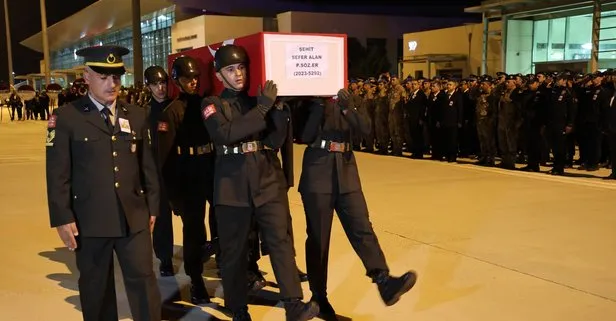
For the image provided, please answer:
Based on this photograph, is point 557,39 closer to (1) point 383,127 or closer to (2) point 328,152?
(1) point 383,127

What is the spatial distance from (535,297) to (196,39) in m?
36.0

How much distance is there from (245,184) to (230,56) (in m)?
0.81

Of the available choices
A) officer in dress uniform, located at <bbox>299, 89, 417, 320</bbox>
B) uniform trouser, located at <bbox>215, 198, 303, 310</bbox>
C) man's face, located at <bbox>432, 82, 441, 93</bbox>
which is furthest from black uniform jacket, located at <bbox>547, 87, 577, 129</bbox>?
uniform trouser, located at <bbox>215, 198, 303, 310</bbox>

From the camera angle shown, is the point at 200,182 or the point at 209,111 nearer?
the point at 209,111

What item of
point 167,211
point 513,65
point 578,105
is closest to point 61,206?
point 167,211

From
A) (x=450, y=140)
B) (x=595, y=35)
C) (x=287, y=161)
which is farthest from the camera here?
(x=595, y=35)

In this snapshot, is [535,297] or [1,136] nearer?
[535,297]

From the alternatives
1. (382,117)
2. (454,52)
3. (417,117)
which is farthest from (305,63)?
(454,52)

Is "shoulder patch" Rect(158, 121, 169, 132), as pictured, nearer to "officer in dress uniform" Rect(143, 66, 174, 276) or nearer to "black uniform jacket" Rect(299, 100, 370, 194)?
"officer in dress uniform" Rect(143, 66, 174, 276)

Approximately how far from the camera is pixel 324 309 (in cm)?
445

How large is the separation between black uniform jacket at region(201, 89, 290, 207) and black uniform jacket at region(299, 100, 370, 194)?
0.33 m

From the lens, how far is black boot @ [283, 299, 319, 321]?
154 inches

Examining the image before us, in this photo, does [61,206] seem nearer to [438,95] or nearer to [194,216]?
[194,216]

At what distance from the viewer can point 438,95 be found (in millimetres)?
13523
